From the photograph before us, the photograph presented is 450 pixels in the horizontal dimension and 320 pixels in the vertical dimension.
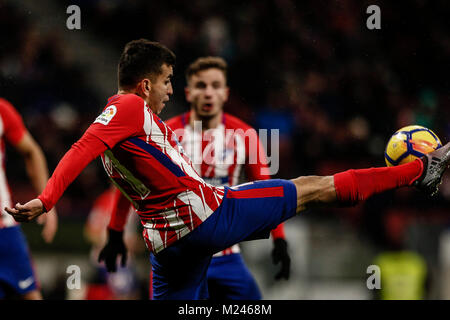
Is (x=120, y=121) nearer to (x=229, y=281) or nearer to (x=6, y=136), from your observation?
(x=6, y=136)

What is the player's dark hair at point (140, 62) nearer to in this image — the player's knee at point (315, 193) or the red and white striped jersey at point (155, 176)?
the red and white striped jersey at point (155, 176)

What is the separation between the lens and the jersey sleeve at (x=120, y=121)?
3072mm

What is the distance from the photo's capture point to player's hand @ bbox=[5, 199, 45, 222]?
282cm

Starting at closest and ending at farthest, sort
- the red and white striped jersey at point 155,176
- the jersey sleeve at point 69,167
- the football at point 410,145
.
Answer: the jersey sleeve at point 69,167 → the red and white striped jersey at point 155,176 → the football at point 410,145

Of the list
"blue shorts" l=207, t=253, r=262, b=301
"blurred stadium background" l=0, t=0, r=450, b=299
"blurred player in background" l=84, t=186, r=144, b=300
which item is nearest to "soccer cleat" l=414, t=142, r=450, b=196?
"blue shorts" l=207, t=253, r=262, b=301

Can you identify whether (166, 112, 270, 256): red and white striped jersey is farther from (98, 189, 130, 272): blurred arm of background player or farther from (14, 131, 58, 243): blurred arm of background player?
(14, 131, 58, 243): blurred arm of background player

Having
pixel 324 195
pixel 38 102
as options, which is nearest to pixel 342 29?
pixel 38 102

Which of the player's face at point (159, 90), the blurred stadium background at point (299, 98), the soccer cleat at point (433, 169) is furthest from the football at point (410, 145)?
the blurred stadium background at point (299, 98)

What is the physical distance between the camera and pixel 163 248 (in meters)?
3.38

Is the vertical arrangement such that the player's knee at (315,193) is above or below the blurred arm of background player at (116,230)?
above

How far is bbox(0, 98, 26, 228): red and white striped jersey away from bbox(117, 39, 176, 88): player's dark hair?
3.94 ft

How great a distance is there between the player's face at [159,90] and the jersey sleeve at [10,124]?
1.30 metres
